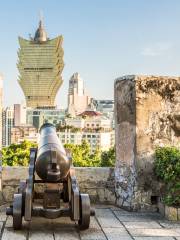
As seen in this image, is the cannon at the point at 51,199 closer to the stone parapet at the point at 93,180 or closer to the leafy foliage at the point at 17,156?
the stone parapet at the point at 93,180

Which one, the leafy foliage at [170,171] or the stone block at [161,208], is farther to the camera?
the stone block at [161,208]

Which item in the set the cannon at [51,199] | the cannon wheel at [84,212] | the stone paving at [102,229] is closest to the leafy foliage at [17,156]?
the stone paving at [102,229]

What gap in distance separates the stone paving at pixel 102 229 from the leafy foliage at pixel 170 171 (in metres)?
0.27

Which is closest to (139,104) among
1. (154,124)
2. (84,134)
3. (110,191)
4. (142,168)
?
(154,124)

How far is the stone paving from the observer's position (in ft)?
13.8

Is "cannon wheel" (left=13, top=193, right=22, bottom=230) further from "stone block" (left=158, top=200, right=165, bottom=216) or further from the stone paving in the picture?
"stone block" (left=158, top=200, right=165, bottom=216)

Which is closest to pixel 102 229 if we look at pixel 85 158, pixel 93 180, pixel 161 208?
pixel 161 208

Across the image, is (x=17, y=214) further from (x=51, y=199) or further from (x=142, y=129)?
(x=142, y=129)

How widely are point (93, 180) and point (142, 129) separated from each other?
3.17 feet

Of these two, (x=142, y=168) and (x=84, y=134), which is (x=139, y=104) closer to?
(x=142, y=168)

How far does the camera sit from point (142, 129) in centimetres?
571

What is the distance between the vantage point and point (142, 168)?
566 centimetres

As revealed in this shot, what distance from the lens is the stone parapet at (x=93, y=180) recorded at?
19.6 ft

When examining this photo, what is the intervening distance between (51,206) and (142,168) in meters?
1.59
